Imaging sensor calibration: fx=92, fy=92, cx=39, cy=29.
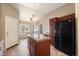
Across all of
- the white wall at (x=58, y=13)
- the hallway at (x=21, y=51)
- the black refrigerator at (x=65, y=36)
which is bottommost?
the hallway at (x=21, y=51)

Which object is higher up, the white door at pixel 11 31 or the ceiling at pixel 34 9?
the ceiling at pixel 34 9

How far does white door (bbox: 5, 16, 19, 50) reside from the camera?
176cm

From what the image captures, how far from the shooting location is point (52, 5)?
1.76 meters

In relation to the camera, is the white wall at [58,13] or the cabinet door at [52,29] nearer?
the white wall at [58,13]

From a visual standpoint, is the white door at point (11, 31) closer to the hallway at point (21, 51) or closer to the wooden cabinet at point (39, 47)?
the hallway at point (21, 51)

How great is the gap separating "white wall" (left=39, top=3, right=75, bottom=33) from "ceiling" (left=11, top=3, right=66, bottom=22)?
0.07 meters

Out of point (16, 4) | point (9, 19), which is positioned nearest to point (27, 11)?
point (16, 4)

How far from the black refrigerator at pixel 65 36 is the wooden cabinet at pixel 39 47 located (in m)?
0.20

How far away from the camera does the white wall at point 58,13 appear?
5.56 ft

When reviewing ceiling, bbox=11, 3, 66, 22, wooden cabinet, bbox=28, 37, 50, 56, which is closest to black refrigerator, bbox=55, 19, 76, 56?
wooden cabinet, bbox=28, 37, 50, 56

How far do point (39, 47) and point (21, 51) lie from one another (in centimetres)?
36

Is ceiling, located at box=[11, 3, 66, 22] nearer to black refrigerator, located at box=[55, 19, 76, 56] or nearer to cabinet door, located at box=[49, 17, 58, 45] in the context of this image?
cabinet door, located at box=[49, 17, 58, 45]

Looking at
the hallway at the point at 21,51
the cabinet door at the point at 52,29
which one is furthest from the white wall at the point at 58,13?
the hallway at the point at 21,51

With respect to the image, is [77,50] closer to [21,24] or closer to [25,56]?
[25,56]
